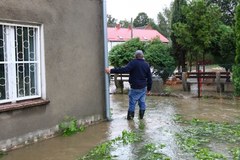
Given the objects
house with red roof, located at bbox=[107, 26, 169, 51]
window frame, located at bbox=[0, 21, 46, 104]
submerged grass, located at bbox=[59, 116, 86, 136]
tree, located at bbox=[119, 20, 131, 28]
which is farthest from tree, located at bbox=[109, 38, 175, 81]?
tree, located at bbox=[119, 20, 131, 28]

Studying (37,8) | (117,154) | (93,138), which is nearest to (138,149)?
(117,154)

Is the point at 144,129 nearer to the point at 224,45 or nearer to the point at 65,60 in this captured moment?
the point at 65,60

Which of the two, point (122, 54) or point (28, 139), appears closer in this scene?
point (28, 139)

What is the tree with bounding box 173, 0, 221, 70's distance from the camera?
1922 cm

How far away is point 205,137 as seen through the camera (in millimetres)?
7734

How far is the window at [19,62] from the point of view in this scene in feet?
22.8

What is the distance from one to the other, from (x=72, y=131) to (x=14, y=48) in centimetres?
232

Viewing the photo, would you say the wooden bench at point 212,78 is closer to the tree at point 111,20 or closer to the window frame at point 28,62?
the window frame at point 28,62

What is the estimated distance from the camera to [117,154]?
21.2ft

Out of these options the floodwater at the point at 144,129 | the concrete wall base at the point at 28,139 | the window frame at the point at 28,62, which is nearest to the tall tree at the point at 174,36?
the floodwater at the point at 144,129

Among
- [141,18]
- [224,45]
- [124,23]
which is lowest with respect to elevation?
[224,45]

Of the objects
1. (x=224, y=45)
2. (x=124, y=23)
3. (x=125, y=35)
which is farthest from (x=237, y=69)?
(x=124, y=23)

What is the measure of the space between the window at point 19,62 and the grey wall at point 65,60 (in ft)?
0.68

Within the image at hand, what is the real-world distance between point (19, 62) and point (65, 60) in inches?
50.5
